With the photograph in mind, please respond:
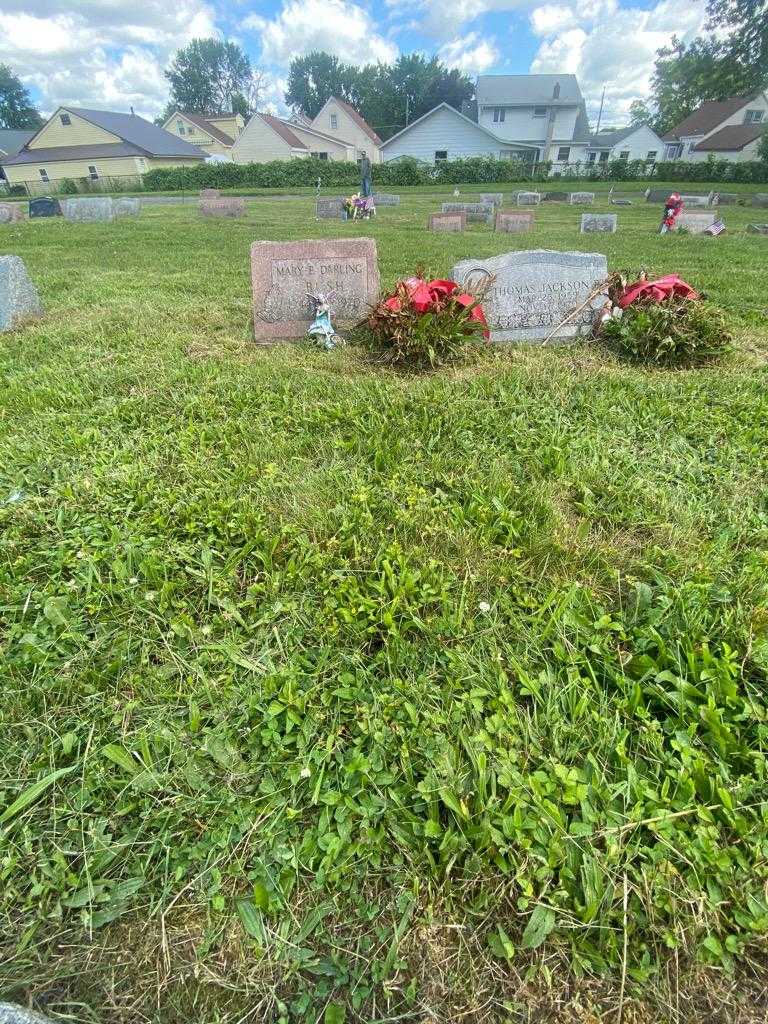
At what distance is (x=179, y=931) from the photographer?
1251 mm

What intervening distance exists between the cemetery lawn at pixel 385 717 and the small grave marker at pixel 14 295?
297cm

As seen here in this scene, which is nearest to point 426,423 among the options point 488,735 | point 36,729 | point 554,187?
point 488,735

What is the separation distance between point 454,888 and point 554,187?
1590 inches

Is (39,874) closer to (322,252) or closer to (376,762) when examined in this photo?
(376,762)

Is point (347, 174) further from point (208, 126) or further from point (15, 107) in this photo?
Result: point (15, 107)

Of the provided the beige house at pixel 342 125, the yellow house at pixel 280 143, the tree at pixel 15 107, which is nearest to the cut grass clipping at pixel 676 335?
the yellow house at pixel 280 143

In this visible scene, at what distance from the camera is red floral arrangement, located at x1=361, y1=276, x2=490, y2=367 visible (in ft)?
13.5

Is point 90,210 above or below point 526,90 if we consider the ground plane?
below

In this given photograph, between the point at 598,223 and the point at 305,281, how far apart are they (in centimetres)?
1325

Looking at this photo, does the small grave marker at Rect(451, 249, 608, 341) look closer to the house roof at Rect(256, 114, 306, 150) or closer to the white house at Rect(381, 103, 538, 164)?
the white house at Rect(381, 103, 538, 164)

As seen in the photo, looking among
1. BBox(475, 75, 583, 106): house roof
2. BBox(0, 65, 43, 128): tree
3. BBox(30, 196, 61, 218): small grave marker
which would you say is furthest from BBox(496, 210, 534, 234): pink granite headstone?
BBox(0, 65, 43, 128): tree

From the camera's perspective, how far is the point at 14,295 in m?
5.52

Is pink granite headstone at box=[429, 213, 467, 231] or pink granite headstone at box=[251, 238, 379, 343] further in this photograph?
pink granite headstone at box=[429, 213, 467, 231]

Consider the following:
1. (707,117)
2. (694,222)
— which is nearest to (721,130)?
(707,117)
